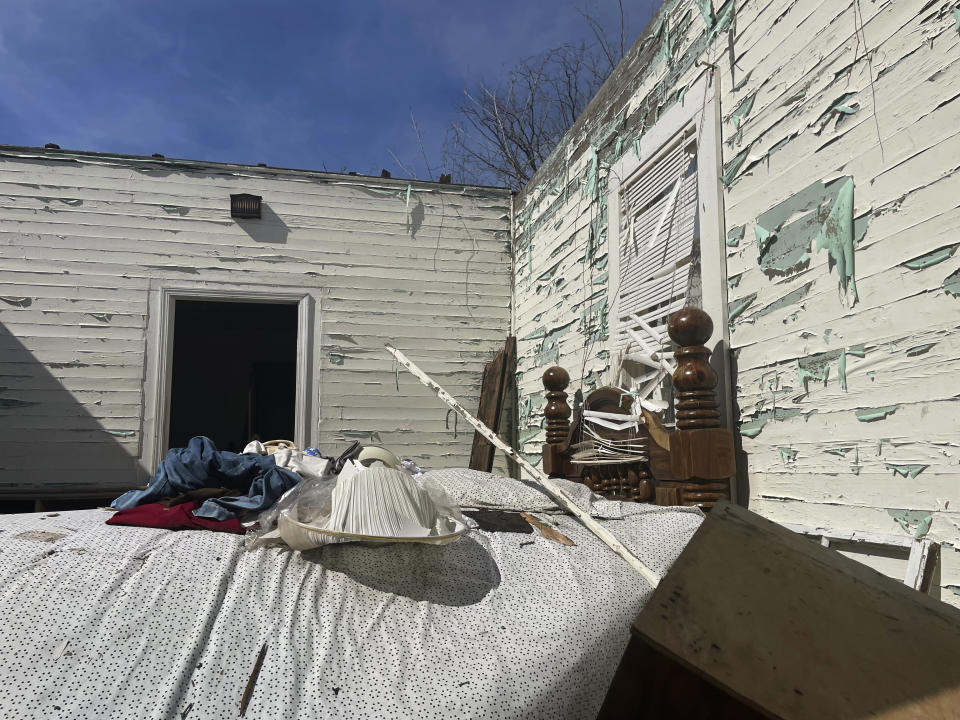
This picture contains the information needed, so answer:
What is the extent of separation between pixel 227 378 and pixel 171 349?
405cm

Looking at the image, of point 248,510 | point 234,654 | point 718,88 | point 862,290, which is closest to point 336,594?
point 234,654

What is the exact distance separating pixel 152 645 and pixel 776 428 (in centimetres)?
203

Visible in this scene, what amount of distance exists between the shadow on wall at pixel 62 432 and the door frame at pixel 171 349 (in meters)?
0.12

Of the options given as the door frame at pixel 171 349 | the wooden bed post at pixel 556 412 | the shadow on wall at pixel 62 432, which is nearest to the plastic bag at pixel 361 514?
the wooden bed post at pixel 556 412

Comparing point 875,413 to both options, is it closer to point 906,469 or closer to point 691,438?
point 906,469

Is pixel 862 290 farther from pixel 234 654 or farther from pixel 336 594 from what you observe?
pixel 234 654

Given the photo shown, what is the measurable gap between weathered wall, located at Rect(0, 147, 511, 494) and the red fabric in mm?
3479

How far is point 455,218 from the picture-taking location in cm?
589

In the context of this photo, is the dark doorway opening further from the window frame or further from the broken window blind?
the window frame

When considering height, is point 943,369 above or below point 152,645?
above

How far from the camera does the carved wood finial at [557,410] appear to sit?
145 inches

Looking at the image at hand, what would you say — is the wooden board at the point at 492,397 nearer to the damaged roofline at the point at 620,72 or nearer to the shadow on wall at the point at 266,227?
the damaged roofline at the point at 620,72

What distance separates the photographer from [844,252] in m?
2.04

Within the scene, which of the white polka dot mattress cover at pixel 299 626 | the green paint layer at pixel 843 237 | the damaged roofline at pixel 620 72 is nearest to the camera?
the white polka dot mattress cover at pixel 299 626
